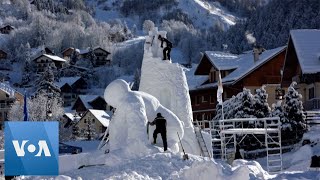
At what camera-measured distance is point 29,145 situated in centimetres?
1642

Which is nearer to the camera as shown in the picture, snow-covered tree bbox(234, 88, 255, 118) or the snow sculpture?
the snow sculpture

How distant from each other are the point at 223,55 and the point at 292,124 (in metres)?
21.0

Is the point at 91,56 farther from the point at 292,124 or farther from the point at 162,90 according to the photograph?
the point at 162,90

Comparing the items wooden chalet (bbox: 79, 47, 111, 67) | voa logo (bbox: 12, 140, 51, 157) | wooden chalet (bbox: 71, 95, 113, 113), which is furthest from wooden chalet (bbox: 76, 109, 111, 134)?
wooden chalet (bbox: 79, 47, 111, 67)

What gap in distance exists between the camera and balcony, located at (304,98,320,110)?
1681 inches

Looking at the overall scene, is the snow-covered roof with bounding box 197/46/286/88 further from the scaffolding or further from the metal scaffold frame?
the scaffolding

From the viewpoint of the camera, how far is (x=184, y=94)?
28.5 metres

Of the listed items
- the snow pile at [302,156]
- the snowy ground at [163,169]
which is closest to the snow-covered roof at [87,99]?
the snow pile at [302,156]

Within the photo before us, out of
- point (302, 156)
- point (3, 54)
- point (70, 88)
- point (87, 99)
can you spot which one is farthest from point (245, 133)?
point (3, 54)

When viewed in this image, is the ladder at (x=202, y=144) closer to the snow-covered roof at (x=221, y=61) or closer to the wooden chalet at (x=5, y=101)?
the snow-covered roof at (x=221, y=61)

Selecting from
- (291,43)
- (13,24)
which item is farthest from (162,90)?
(13,24)

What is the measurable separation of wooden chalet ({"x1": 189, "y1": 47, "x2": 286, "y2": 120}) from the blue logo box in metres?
36.8

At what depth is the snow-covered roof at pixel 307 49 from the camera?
41344 mm

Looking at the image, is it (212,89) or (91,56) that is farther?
(91,56)
